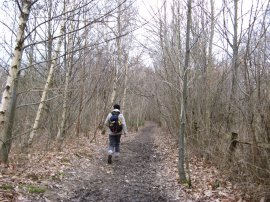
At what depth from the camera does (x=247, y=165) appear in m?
5.39

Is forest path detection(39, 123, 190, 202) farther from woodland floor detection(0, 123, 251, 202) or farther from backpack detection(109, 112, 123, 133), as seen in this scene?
backpack detection(109, 112, 123, 133)

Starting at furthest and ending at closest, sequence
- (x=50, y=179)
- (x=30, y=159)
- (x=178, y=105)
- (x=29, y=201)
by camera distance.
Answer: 1. (x=178, y=105)
2. (x=30, y=159)
3. (x=50, y=179)
4. (x=29, y=201)

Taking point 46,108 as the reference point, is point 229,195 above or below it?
below

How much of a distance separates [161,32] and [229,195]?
532 cm

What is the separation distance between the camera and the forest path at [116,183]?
222 inches

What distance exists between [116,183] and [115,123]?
2771 millimetres

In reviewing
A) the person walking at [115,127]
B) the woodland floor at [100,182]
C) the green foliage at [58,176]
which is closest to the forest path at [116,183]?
the woodland floor at [100,182]

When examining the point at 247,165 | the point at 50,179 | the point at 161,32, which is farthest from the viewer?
the point at 161,32

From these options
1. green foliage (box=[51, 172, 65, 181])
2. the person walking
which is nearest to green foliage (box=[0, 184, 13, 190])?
green foliage (box=[51, 172, 65, 181])

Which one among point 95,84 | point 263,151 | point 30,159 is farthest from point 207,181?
point 95,84

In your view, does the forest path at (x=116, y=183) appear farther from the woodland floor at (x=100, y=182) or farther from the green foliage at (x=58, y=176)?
the green foliage at (x=58, y=176)

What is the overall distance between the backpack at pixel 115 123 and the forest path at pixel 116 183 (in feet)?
3.62

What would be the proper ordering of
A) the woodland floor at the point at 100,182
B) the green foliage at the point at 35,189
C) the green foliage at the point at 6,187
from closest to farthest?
the green foliage at the point at 6,187, the green foliage at the point at 35,189, the woodland floor at the point at 100,182

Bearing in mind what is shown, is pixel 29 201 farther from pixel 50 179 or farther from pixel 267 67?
pixel 267 67
